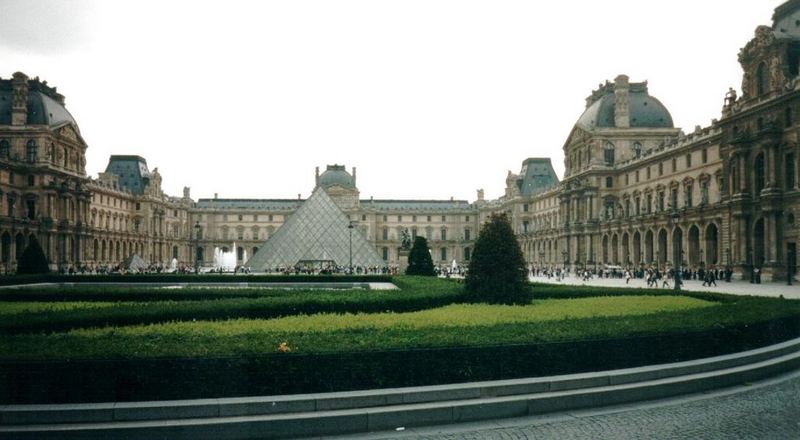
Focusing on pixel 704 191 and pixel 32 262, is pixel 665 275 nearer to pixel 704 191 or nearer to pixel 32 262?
pixel 704 191

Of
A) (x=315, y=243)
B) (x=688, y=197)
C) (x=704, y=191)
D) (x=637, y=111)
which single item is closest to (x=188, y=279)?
(x=315, y=243)

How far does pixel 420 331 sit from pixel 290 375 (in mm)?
2071

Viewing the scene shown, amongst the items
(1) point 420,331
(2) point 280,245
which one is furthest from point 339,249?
(1) point 420,331

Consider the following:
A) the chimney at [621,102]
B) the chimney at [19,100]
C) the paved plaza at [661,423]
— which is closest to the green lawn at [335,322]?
the paved plaza at [661,423]

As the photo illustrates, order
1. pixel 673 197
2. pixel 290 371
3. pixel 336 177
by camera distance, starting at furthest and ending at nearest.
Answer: pixel 336 177 < pixel 673 197 < pixel 290 371

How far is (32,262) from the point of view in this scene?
3181 centimetres

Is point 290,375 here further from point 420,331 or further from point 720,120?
point 720,120

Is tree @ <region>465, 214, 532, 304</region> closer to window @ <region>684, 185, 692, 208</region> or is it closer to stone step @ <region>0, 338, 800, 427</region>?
stone step @ <region>0, 338, 800, 427</region>

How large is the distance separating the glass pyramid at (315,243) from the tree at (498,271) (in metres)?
32.3

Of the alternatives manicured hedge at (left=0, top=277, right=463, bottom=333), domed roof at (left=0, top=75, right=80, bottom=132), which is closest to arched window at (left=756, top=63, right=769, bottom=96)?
manicured hedge at (left=0, top=277, right=463, bottom=333)

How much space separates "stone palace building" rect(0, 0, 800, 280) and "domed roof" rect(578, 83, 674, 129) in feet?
0.41

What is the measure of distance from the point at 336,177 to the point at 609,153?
52.2 meters

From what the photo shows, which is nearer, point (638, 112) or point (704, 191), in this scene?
point (704, 191)

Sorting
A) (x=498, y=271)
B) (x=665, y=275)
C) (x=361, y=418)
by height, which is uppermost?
(x=498, y=271)
